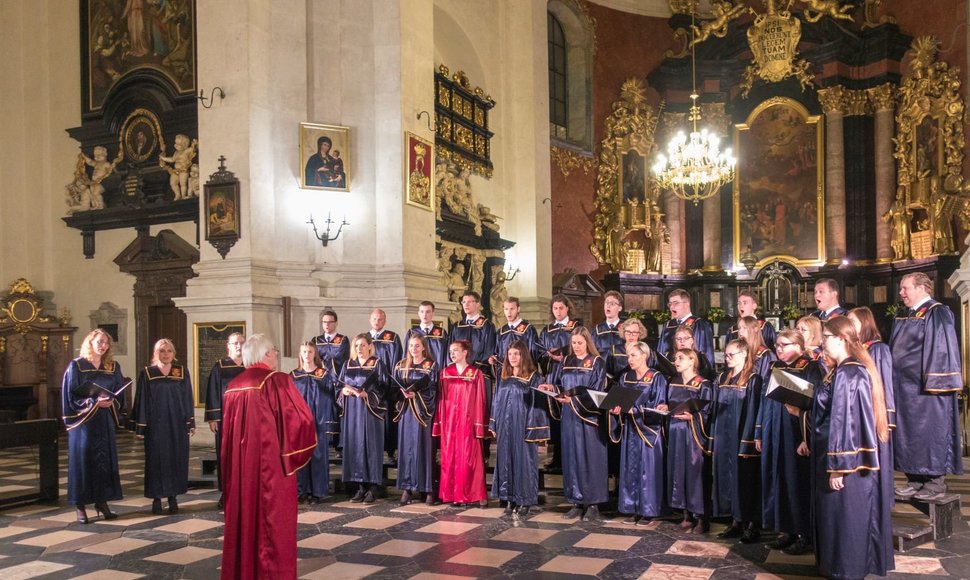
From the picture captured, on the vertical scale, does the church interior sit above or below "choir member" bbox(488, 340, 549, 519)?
above

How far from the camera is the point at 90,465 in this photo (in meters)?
7.70

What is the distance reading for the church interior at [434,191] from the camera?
7344 mm

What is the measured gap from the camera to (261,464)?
5270 millimetres

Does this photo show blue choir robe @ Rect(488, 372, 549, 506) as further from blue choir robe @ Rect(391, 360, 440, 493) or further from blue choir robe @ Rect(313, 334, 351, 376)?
blue choir robe @ Rect(313, 334, 351, 376)

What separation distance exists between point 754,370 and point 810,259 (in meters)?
14.6

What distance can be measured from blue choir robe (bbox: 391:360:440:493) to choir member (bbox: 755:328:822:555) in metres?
3.13

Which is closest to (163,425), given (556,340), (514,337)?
(514,337)

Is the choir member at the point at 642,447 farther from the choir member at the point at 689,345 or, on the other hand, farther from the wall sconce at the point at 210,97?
the wall sconce at the point at 210,97

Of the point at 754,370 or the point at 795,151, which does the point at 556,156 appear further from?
the point at 754,370

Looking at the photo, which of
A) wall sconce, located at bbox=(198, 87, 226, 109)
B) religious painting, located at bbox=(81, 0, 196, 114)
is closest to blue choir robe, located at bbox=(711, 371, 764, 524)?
wall sconce, located at bbox=(198, 87, 226, 109)

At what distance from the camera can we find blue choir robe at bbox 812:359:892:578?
5.23 m

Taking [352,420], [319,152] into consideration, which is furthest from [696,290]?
[352,420]

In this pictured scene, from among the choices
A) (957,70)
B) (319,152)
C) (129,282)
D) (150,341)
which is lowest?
(150,341)

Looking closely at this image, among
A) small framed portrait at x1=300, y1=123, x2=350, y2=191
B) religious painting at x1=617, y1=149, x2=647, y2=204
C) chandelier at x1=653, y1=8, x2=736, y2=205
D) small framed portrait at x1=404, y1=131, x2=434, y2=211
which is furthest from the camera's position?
religious painting at x1=617, y1=149, x2=647, y2=204
